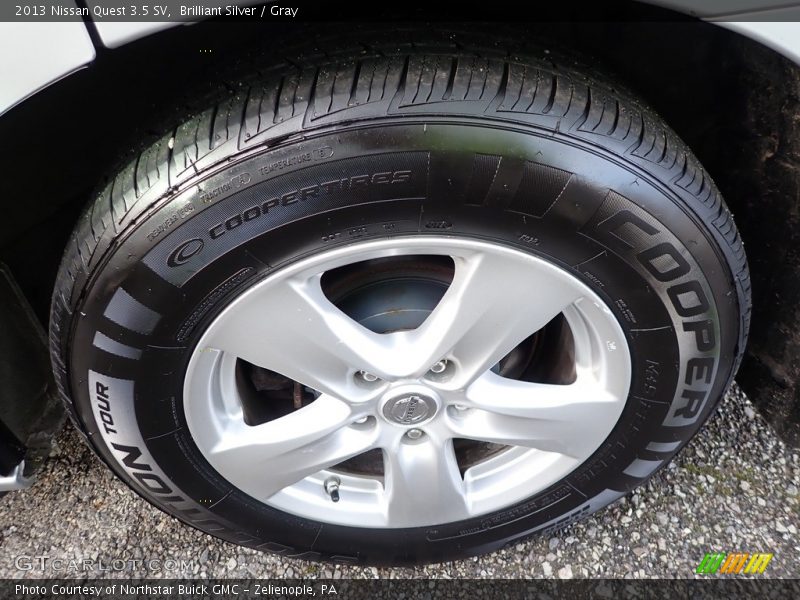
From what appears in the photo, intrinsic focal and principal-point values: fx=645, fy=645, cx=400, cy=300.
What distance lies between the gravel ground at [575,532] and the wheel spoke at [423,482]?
0.85ft

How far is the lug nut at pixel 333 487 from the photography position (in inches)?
64.6

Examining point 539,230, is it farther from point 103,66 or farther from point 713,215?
point 103,66

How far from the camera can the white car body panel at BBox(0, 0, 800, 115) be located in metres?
0.99

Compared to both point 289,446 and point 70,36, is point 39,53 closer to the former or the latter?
point 70,36

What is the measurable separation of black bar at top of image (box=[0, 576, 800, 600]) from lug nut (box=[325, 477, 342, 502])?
297mm

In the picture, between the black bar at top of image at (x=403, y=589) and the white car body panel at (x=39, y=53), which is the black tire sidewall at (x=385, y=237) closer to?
the white car body panel at (x=39, y=53)

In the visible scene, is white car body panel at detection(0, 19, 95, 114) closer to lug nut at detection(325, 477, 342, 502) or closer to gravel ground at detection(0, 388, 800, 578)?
lug nut at detection(325, 477, 342, 502)

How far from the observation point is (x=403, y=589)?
1.75 m

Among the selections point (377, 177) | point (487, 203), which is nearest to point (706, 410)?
point (487, 203)

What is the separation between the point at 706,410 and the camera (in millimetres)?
1521

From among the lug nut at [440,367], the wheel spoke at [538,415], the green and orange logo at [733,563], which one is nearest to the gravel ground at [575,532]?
the green and orange logo at [733,563]

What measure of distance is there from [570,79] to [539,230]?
280mm

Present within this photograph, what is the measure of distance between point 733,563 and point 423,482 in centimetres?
90

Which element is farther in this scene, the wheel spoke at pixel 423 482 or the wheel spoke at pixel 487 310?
the wheel spoke at pixel 423 482
